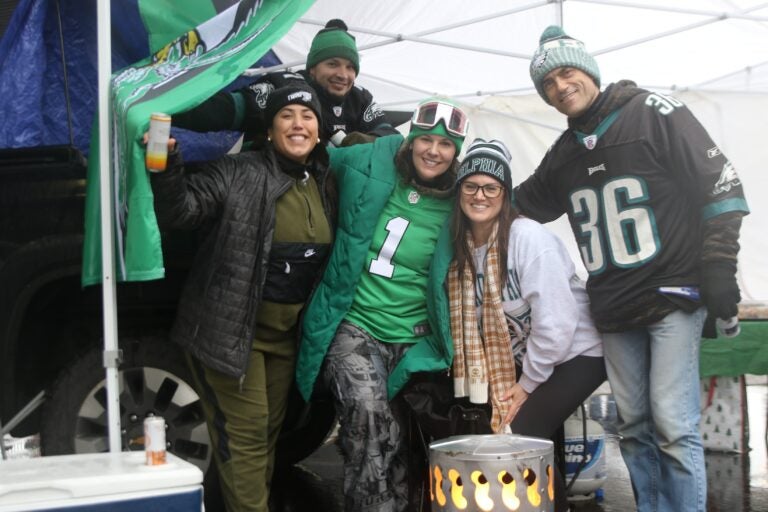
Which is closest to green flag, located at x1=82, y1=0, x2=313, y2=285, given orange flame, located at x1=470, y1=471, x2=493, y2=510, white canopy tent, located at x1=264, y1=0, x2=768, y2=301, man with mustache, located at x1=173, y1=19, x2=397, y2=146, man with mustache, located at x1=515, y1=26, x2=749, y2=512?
man with mustache, located at x1=173, y1=19, x2=397, y2=146

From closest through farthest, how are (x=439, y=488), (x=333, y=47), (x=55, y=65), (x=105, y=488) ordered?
1. (x=105, y=488)
2. (x=439, y=488)
3. (x=55, y=65)
4. (x=333, y=47)

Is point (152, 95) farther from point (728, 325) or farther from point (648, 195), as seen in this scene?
point (728, 325)

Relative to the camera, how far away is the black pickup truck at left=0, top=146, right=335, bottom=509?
3848 millimetres

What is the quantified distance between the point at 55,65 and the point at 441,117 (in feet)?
6.02

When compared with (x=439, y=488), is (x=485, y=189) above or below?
above

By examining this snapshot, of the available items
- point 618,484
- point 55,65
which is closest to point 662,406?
point 618,484

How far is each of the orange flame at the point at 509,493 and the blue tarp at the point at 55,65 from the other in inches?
94.0

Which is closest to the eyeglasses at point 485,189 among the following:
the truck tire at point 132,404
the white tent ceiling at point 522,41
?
the truck tire at point 132,404

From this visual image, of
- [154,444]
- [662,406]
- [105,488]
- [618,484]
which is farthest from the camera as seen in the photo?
[618,484]

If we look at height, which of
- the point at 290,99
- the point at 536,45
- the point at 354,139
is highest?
the point at 536,45

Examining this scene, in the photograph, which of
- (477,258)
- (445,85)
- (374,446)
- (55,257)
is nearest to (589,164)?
(477,258)

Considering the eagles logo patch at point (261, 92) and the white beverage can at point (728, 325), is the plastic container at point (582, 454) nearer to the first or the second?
the white beverage can at point (728, 325)

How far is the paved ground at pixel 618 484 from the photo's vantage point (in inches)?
201

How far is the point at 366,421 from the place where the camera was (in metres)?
3.50
